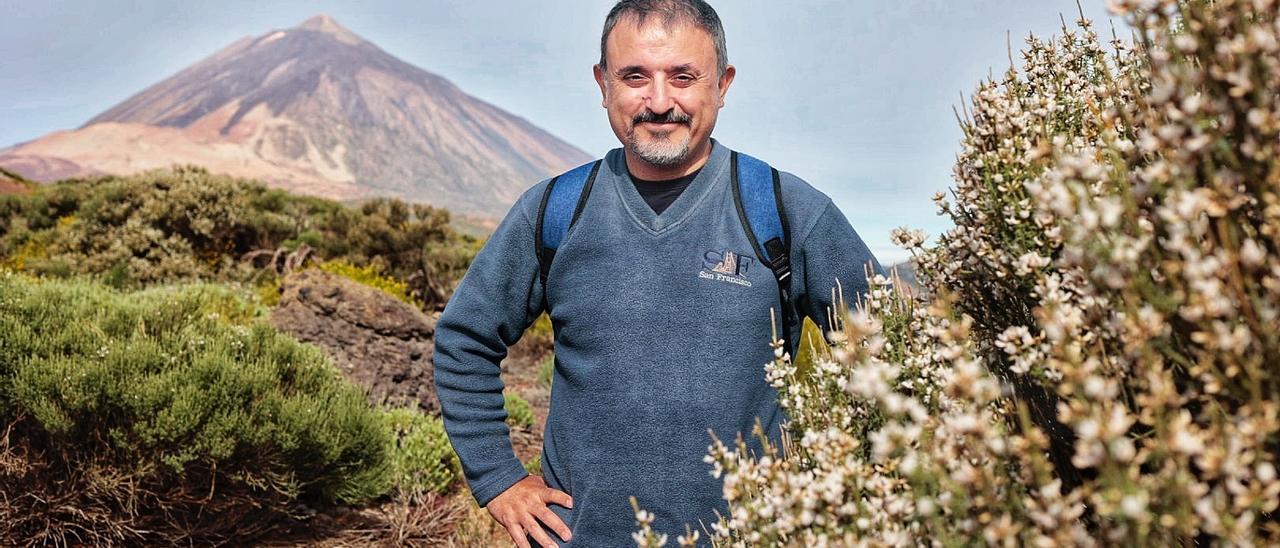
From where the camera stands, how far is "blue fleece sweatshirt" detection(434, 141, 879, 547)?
9.61 ft

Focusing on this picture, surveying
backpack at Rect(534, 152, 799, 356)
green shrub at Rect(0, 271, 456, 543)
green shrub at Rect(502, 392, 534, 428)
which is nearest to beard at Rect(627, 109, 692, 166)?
backpack at Rect(534, 152, 799, 356)

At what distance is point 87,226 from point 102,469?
13427 millimetres

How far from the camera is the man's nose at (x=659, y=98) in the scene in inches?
123

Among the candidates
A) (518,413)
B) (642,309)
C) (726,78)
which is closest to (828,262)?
(642,309)

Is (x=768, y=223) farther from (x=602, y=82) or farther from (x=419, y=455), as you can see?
(x=419, y=455)

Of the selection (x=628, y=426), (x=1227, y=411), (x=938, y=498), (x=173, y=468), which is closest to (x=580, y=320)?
(x=628, y=426)

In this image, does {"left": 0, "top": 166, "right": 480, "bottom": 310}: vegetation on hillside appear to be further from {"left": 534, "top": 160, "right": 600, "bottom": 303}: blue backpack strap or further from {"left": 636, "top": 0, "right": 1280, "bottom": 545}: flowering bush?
{"left": 636, "top": 0, "right": 1280, "bottom": 545}: flowering bush

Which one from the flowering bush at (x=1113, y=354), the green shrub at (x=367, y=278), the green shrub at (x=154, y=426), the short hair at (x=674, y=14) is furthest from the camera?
the green shrub at (x=367, y=278)

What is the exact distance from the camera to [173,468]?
5672mm

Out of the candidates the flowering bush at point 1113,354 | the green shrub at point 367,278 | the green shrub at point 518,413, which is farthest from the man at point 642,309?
the green shrub at point 367,278

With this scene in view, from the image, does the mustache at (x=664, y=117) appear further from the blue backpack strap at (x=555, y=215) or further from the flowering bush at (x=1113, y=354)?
the flowering bush at (x=1113, y=354)

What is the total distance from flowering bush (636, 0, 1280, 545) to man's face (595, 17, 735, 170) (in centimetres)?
131

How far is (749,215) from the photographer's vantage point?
3146mm

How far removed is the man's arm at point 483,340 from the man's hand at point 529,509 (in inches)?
3.1
